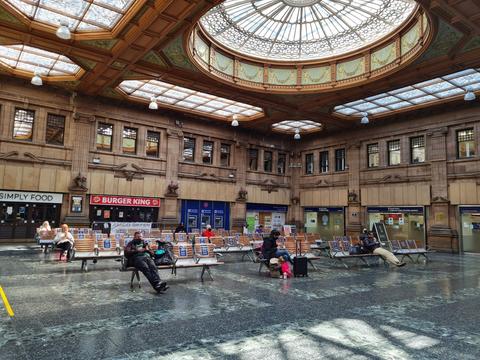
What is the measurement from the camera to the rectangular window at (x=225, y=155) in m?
28.3

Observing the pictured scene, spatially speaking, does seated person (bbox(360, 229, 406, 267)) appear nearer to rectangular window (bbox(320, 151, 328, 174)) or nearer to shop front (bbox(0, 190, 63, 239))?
rectangular window (bbox(320, 151, 328, 174))

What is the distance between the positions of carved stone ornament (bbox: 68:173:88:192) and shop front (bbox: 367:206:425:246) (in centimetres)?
1928

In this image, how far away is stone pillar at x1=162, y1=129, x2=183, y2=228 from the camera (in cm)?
2439

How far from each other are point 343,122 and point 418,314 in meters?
20.8

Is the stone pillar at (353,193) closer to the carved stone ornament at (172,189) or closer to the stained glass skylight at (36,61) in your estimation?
the carved stone ornament at (172,189)

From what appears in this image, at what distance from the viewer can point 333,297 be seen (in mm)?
8422

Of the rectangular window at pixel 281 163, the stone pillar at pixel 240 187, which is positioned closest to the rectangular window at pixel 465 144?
the rectangular window at pixel 281 163

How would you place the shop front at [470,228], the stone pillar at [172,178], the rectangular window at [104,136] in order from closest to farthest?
the shop front at [470,228]
the rectangular window at [104,136]
the stone pillar at [172,178]

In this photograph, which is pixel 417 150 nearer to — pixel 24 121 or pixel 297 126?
pixel 297 126

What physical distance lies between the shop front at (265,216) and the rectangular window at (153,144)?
866 cm

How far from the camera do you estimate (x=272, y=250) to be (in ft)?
38.2

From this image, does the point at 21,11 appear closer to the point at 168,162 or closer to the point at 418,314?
the point at 168,162

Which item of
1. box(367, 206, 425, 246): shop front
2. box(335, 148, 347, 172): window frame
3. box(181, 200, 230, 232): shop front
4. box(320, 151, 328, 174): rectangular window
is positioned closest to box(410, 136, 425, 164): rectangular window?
box(367, 206, 425, 246): shop front

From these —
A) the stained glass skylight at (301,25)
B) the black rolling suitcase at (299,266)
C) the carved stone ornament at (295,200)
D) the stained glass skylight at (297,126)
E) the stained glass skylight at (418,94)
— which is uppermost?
the stained glass skylight at (301,25)
